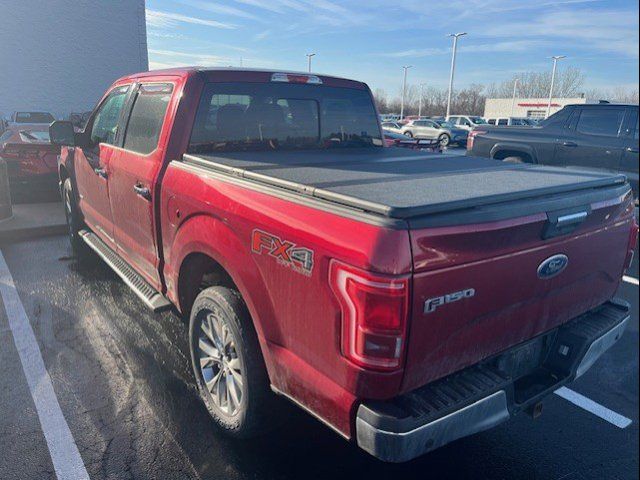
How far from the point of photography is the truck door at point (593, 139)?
26.9ft

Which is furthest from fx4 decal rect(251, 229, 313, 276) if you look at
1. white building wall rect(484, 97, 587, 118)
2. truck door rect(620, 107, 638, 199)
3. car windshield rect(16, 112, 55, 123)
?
white building wall rect(484, 97, 587, 118)

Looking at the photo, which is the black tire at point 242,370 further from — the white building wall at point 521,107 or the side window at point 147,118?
the white building wall at point 521,107

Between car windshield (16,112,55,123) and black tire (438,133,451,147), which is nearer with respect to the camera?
black tire (438,133,451,147)

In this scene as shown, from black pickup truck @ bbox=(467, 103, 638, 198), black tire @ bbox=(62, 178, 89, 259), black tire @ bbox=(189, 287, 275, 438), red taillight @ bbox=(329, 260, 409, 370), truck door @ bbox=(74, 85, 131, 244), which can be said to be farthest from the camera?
black pickup truck @ bbox=(467, 103, 638, 198)

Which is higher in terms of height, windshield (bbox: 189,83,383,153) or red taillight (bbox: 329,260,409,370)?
windshield (bbox: 189,83,383,153)

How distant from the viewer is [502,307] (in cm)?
204

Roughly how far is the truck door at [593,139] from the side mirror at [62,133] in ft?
26.0

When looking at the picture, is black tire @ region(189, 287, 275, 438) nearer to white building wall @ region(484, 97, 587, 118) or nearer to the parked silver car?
the parked silver car

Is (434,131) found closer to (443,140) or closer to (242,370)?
(443,140)

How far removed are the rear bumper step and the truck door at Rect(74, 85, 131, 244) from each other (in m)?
3.18

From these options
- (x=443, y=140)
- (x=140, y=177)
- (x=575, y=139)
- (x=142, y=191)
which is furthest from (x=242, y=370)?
(x=443, y=140)

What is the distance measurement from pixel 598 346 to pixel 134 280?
3177 mm

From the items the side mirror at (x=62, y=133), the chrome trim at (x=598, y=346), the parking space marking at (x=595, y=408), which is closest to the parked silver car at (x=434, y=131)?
the side mirror at (x=62, y=133)

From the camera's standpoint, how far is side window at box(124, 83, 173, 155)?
11.1 ft
